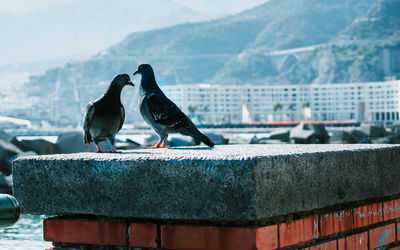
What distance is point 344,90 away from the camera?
126 meters

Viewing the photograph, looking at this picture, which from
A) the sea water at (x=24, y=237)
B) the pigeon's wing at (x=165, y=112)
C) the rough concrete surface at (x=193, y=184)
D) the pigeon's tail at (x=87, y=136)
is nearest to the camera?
the rough concrete surface at (x=193, y=184)

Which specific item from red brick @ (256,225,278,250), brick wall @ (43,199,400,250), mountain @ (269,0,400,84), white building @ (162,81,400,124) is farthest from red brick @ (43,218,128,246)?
mountain @ (269,0,400,84)

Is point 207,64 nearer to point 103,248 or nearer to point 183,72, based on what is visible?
point 183,72

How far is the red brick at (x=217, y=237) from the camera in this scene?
1.20 meters

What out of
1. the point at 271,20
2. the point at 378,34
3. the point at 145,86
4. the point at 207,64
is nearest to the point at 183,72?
the point at 207,64

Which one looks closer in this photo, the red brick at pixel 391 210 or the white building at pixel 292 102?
the red brick at pixel 391 210

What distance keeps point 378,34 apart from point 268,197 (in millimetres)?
145930

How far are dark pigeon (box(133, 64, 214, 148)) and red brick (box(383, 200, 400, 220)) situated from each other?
69 centimetres

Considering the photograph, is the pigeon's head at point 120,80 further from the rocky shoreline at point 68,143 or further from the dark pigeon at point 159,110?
the rocky shoreline at point 68,143

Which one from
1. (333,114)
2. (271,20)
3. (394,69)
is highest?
(271,20)

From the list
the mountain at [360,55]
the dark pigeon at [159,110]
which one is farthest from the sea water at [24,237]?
the mountain at [360,55]

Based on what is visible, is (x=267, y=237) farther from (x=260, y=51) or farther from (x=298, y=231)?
(x=260, y=51)

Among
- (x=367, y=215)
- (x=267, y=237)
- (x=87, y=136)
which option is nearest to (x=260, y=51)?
(x=87, y=136)

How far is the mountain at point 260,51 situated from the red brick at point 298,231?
137 metres
